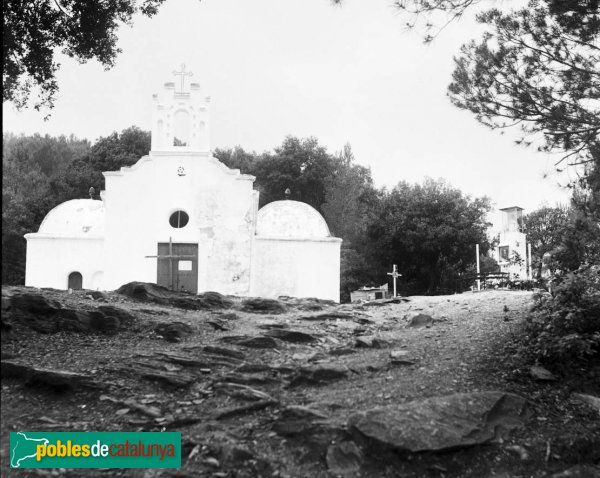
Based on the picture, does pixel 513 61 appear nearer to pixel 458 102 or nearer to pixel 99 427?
pixel 458 102

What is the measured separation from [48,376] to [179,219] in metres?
15.1

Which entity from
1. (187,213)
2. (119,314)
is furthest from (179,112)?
(119,314)

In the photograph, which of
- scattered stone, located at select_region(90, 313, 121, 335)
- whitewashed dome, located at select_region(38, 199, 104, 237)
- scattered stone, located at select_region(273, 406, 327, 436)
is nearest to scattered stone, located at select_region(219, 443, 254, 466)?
scattered stone, located at select_region(273, 406, 327, 436)

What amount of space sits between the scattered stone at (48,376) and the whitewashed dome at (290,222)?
15110mm

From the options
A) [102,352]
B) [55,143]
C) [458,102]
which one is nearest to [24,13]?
[102,352]

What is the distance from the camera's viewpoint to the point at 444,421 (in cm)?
580

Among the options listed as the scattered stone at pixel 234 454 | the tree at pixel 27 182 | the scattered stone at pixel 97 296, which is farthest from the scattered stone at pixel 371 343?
the tree at pixel 27 182

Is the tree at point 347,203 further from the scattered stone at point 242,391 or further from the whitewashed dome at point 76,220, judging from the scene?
the scattered stone at point 242,391

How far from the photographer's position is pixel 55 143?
1624 inches

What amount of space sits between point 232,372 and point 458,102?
236 inches

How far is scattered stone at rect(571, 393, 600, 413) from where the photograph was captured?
21.6ft

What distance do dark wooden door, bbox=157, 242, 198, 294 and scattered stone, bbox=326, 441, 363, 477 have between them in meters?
15.6

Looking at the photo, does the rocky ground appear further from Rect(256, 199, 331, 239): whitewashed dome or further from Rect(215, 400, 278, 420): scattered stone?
Rect(256, 199, 331, 239): whitewashed dome

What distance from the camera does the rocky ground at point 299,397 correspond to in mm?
5406
